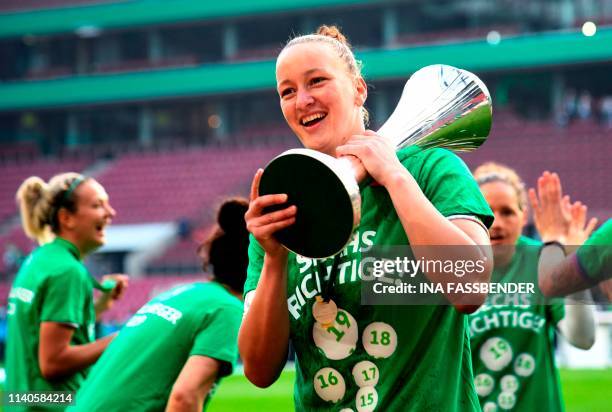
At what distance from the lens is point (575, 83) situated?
31359 millimetres

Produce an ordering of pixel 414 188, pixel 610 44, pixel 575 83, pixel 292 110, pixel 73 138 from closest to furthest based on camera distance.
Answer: pixel 414 188 < pixel 292 110 < pixel 610 44 < pixel 575 83 < pixel 73 138

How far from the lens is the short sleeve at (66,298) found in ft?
12.7

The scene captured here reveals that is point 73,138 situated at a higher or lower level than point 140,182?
higher

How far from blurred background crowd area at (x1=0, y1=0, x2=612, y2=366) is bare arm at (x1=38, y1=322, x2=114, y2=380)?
20488mm

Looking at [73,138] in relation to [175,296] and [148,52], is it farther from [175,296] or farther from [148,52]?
[175,296]

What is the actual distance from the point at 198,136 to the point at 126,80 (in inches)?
145

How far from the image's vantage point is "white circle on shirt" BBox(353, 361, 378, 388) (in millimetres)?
2131

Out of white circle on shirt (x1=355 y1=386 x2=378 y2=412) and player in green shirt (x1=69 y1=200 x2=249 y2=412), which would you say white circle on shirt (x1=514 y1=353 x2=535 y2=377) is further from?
white circle on shirt (x1=355 y1=386 x2=378 y2=412)

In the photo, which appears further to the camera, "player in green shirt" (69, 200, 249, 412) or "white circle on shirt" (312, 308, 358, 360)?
"player in green shirt" (69, 200, 249, 412)

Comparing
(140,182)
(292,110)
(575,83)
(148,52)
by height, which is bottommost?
(292,110)

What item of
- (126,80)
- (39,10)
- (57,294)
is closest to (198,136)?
(126,80)

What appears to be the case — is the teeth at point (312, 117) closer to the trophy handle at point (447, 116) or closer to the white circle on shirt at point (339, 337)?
the trophy handle at point (447, 116)

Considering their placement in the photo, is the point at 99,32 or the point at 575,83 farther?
the point at 99,32

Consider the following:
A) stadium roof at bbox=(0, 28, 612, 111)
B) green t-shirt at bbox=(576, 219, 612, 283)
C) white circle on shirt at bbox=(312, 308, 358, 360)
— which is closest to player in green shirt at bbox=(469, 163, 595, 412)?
green t-shirt at bbox=(576, 219, 612, 283)
